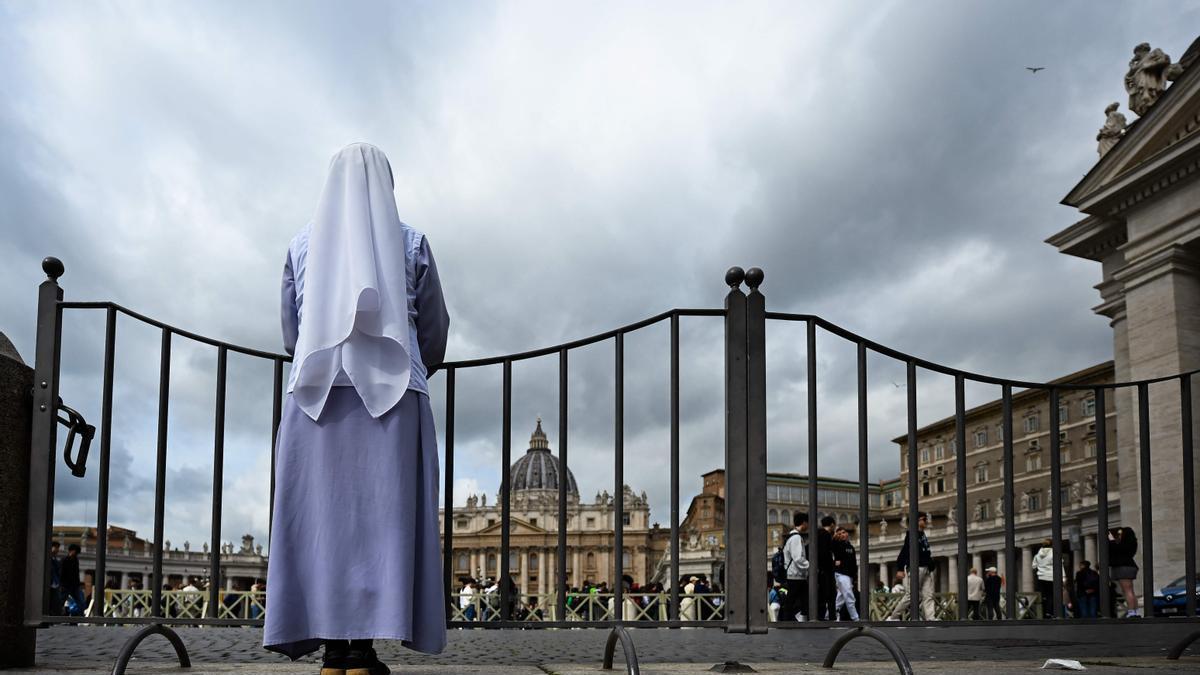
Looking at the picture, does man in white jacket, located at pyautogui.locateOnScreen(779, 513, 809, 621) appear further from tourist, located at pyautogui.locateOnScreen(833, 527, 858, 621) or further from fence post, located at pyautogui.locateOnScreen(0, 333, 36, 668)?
fence post, located at pyautogui.locateOnScreen(0, 333, 36, 668)

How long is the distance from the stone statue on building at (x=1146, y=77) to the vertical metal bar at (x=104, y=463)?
29.7 meters

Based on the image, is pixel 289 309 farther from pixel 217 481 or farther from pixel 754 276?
pixel 754 276

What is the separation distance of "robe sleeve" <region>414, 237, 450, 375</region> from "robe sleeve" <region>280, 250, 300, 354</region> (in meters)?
0.46

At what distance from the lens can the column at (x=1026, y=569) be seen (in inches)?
2210

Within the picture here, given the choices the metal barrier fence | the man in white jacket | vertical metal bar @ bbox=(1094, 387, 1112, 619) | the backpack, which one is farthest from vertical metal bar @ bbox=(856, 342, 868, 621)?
the backpack

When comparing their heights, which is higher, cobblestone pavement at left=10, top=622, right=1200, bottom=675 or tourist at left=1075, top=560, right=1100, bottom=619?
cobblestone pavement at left=10, top=622, right=1200, bottom=675

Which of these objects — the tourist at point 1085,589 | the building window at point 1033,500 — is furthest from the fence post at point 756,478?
the building window at point 1033,500

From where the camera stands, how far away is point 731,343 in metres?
4.69

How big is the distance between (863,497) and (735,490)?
583 millimetres

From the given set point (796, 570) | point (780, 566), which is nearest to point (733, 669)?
point (796, 570)

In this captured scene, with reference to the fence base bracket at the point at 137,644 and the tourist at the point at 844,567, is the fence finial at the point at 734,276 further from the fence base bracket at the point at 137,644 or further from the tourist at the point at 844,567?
the tourist at the point at 844,567

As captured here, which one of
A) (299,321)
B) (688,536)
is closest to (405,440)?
(299,321)

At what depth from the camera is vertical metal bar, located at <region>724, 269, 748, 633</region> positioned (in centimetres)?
451

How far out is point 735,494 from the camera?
14.9ft
